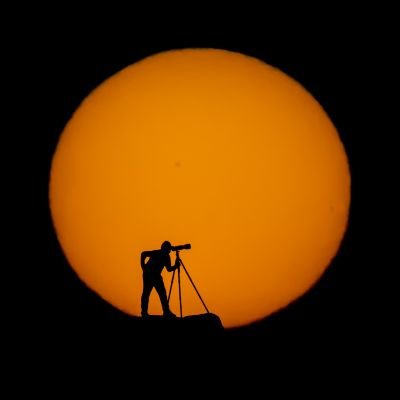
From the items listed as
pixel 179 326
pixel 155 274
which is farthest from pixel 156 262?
pixel 179 326

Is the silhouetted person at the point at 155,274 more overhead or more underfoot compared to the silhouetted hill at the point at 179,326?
more overhead

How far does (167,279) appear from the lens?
6277 millimetres

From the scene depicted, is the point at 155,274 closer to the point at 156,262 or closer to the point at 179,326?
the point at 156,262

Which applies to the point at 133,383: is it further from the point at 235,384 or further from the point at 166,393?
the point at 235,384

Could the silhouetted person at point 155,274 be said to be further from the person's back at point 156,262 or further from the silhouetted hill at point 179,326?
the silhouetted hill at point 179,326

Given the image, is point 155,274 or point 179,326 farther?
point 155,274

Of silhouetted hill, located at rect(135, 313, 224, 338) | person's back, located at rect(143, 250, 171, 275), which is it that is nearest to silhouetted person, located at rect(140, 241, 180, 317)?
person's back, located at rect(143, 250, 171, 275)

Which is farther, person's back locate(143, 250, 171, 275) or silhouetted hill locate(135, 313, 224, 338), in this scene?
person's back locate(143, 250, 171, 275)

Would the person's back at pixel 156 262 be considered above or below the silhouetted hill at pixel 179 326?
above

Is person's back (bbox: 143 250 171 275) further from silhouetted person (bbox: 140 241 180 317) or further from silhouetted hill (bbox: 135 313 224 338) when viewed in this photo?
silhouetted hill (bbox: 135 313 224 338)

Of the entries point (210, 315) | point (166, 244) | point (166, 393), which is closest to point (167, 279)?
point (166, 244)

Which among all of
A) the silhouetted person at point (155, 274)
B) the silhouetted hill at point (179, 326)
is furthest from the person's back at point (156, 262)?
the silhouetted hill at point (179, 326)

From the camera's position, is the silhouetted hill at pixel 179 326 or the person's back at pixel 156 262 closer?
the silhouetted hill at pixel 179 326

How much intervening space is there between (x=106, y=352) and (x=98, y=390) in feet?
0.85
